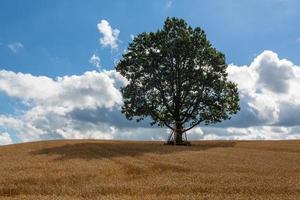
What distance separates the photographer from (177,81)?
2584 inches

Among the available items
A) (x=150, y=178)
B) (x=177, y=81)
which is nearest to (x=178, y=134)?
(x=177, y=81)

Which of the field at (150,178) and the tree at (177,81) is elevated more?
the tree at (177,81)

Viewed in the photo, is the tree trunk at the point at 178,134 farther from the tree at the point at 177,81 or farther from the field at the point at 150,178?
the field at the point at 150,178

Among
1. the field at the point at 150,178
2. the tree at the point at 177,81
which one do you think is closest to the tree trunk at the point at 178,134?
the tree at the point at 177,81

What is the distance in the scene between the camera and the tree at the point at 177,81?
65000 mm

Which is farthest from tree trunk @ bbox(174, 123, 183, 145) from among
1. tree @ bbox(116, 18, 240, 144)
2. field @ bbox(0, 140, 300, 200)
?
field @ bbox(0, 140, 300, 200)

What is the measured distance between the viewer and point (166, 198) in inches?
866

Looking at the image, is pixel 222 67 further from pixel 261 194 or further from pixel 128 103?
pixel 261 194

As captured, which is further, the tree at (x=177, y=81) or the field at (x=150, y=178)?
the tree at (x=177, y=81)

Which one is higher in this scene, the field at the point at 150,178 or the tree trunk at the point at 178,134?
the tree trunk at the point at 178,134

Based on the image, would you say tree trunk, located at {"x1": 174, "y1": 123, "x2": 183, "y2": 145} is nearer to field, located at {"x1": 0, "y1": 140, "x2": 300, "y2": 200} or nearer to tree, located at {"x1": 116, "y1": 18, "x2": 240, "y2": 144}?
tree, located at {"x1": 116, "y1": 18, "x2": 240, "y2": 144}

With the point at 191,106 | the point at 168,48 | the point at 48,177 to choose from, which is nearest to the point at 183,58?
the point at 168,48

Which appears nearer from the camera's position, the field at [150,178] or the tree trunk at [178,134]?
the field at [150,178]

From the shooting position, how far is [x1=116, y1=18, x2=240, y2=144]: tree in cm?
6500
